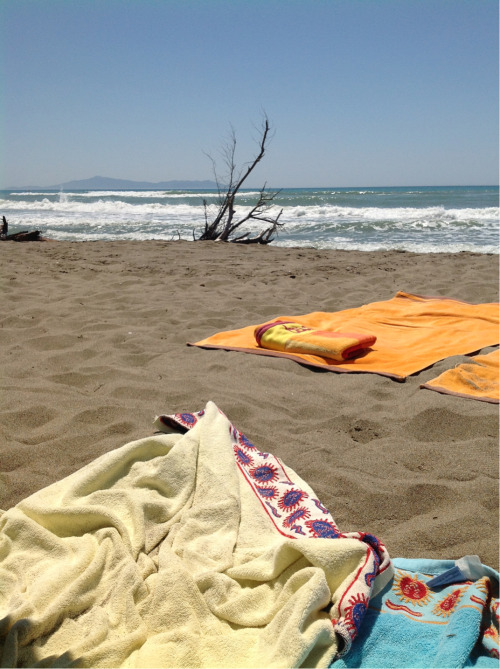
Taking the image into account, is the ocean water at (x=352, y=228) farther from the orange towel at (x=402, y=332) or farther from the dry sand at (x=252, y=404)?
the dry sand at (x=252, y=404)

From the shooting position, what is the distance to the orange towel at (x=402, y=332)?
388cm

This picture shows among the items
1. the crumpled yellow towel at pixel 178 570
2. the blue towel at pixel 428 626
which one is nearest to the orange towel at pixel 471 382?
the crumpled yellow towel at pixel 178 570

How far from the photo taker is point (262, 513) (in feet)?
6.68

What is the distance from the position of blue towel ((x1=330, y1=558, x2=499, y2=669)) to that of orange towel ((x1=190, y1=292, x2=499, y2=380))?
1.94 meters

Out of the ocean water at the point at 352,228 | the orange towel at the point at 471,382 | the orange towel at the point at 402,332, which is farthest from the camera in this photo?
the ocean water at the point at 352,228

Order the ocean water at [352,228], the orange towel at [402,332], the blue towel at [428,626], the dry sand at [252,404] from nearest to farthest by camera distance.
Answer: the blue towel at [428,626], the dry sand at [252,404], the orange towel at [402,332], the ocean water at [352,228]

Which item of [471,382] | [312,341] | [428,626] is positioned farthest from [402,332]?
[428,626]

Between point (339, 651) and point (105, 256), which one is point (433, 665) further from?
point (105, 256)

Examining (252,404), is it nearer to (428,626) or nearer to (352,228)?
(428,626)

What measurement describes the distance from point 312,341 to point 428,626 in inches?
101

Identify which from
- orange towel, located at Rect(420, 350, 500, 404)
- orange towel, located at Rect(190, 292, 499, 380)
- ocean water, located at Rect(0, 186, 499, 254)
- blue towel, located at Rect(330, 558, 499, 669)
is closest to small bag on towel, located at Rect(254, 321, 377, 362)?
orange towel, located at Rect(190, 292, 499, 380)

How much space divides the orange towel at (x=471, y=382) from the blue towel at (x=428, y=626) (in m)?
1.63

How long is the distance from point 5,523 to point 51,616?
46 cm

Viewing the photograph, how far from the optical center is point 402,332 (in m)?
4.67
